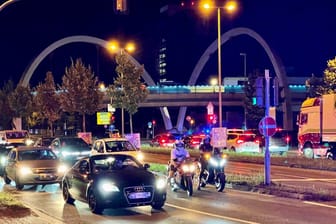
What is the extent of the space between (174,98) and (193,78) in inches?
1155

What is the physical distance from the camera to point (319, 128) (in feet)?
111

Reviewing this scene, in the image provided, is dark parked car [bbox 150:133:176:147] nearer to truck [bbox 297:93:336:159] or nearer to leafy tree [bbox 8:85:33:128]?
truck [bbox 297:93:336:159]

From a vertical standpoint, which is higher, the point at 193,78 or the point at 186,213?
the point at 193,78

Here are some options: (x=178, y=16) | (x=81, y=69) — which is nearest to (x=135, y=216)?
(x=81, y=69)

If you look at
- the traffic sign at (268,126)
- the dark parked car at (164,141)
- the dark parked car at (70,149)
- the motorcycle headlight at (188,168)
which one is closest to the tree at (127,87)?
the dark parked car at (164,141)

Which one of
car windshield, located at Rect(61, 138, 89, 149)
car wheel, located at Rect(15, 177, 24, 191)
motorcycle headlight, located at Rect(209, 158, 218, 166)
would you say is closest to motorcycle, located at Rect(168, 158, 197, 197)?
motorcycle headlight, located at Rect(209, 158, 218, 166)

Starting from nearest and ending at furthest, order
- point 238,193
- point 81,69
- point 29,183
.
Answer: point 238,193 < point 29,183 < point 81,69

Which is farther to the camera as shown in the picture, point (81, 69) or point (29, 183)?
point (81, 69)

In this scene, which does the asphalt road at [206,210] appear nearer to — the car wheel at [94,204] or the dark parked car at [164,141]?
the car wheel at [94,204]

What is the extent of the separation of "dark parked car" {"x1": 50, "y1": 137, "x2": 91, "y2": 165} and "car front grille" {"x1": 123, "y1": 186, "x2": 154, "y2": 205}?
14.3 m

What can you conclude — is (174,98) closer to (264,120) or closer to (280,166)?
(280,166)

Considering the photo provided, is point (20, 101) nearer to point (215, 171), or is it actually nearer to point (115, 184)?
point (215, 171)

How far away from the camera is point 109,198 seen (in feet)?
43.8

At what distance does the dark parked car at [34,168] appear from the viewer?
19.8 metres
